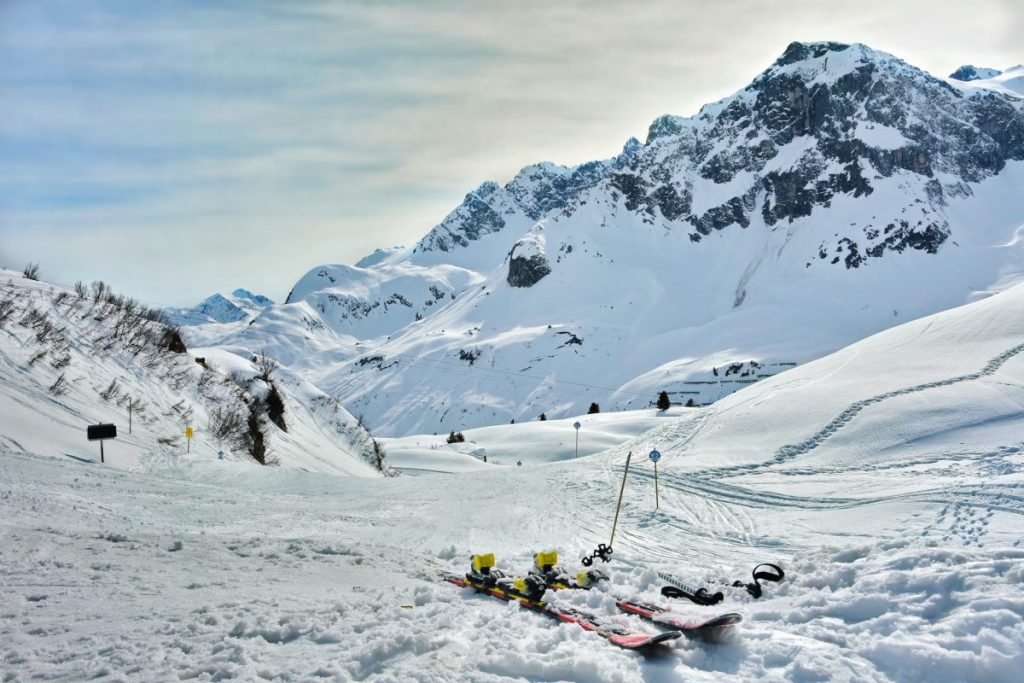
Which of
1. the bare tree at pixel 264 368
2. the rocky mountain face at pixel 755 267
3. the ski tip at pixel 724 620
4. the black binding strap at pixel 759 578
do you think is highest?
the rocky mountain face at pixel 755 267

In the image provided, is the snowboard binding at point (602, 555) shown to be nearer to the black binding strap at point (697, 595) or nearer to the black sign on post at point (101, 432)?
the black binding strap at point (697, 595)

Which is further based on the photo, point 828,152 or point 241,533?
point 828,152

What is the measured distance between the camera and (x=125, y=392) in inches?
960

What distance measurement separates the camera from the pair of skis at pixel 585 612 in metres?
7.46

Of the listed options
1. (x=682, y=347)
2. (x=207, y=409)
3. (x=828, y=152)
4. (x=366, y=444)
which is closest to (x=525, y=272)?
(x=682, y=347)

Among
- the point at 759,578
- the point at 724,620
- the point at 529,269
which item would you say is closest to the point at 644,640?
the point at 724,620

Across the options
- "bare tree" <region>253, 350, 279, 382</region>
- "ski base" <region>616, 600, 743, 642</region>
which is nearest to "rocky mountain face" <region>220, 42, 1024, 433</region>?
"bare tree" <region>253, 350, 279, 382</region>

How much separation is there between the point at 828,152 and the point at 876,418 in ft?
614

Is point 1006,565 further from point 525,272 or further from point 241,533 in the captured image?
point 525,272

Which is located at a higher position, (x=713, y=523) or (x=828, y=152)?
(x=828, y=152)

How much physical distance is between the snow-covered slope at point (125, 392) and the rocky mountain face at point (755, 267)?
78834 mm

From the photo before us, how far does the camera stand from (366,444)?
41.6 meters

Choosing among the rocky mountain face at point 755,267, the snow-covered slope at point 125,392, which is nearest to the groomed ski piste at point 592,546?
the snow-covered slope at point 125,392

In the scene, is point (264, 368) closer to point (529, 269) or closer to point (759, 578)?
point (759, 578)
